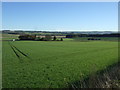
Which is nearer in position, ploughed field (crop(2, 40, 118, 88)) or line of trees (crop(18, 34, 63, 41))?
ploughed field (crop(2, 40, 118, 88))

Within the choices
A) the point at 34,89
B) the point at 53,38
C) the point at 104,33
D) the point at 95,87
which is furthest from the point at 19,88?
the point at 104,33

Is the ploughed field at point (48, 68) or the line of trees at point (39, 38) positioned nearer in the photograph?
→ the ploughed field at point (48, 68)

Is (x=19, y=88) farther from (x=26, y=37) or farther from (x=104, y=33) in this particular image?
(x=104, y=33)

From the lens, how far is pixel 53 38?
102375mm

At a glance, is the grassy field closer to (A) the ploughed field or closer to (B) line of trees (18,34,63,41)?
(A) the ploughed field

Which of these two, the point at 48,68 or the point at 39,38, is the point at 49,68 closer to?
the point at 48,68

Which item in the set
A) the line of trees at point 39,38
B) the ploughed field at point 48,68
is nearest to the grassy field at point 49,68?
the ploughed field at point 48,68

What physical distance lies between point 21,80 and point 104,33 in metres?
112

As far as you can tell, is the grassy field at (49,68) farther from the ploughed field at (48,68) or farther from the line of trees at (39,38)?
the line of trees at (39,38)

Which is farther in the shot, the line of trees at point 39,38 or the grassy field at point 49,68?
the line of trees at point 39,38

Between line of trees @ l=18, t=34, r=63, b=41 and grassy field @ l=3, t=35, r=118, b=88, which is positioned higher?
line of trees @ l=18, t=34, r=63, b=41

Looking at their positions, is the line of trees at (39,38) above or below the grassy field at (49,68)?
above

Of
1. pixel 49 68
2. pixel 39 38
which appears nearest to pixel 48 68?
pixel 49 68

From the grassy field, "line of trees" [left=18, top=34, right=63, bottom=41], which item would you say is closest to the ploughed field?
the grassy field
